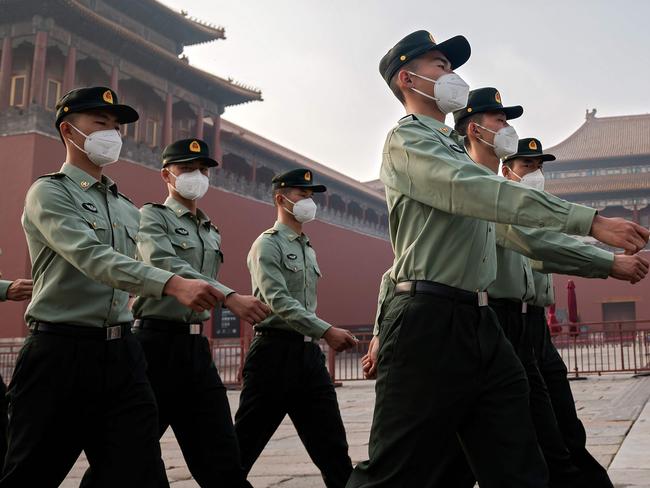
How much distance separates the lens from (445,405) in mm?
1912

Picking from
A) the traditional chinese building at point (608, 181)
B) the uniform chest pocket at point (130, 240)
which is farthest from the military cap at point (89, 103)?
the traditional chinese building at point (608, 181)

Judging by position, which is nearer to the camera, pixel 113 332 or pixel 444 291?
pixel 444 291

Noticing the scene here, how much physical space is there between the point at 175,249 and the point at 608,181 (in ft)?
98.0

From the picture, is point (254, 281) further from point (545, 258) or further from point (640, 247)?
point (640, 247)

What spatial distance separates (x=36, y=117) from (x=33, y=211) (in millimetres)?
12146

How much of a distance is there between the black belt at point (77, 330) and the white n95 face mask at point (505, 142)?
1.60 meters

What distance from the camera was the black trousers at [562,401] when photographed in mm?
2844

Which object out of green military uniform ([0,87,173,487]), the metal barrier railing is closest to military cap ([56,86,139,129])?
green military uniform ([0,87,173,487])

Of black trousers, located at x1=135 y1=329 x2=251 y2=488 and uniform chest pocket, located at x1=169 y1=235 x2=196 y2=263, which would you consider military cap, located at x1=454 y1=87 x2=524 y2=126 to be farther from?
black trousers, located at x1=135 y1=329 x2=251 y2=488

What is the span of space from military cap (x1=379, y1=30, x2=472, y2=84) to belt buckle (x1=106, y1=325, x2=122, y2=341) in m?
1.17

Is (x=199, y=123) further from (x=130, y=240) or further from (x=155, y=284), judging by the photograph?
(x=155, y=284)

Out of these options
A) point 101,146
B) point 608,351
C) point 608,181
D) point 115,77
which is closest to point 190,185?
point 101,146

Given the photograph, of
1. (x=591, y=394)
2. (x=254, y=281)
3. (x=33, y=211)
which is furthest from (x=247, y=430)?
(x=591, y=394)

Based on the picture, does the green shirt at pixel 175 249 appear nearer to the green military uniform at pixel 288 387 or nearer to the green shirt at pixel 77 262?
the green military uniform at pixel 288 387
